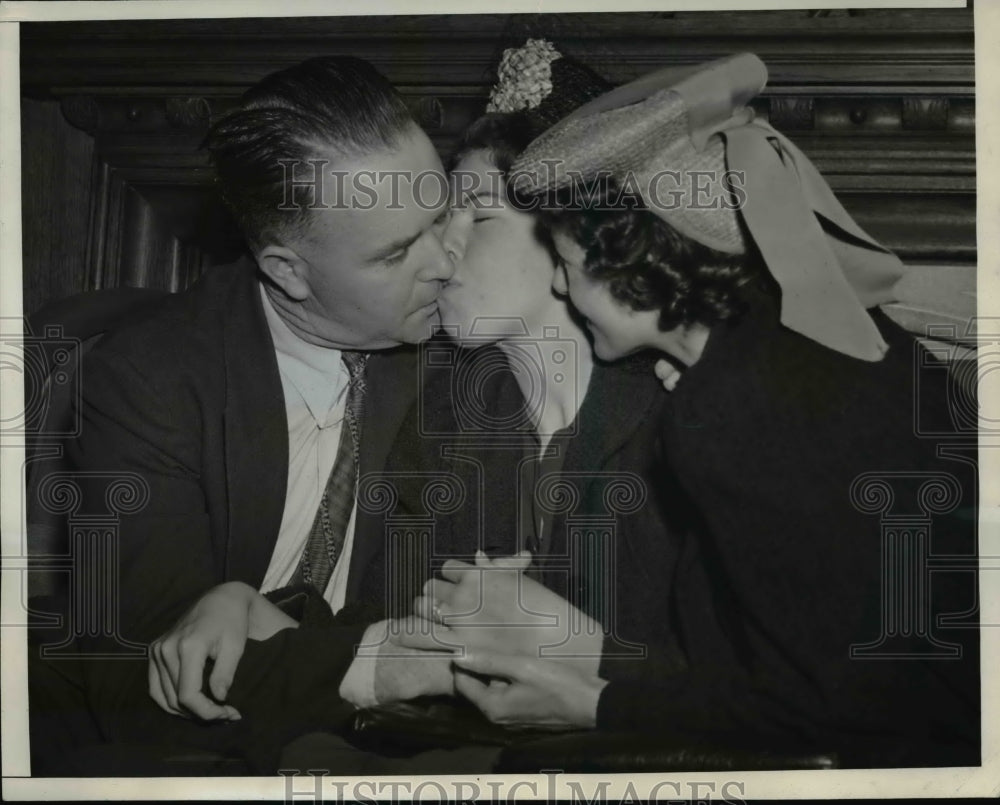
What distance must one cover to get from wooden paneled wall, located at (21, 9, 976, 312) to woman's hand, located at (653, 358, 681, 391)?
0.43 m

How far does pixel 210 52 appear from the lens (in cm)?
204

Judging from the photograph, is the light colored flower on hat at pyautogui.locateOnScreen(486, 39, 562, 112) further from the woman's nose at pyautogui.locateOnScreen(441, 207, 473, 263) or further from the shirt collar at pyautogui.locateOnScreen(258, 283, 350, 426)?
the shirt collar at pyautogui.locateOnScreen(258, 283, 350, 426)

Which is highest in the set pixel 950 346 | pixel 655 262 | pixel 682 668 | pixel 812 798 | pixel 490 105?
pixel 490 105

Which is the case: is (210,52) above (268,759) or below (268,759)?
above

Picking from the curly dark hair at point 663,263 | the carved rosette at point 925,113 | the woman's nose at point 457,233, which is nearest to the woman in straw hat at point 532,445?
the woman's nose at point 457,233

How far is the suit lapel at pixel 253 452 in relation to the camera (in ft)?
6.45

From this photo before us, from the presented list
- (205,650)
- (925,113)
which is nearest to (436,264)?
(205,650)

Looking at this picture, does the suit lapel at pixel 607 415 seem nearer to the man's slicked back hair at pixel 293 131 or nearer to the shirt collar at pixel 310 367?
the shirt collar at pixel 310 367

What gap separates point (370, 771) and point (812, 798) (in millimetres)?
769

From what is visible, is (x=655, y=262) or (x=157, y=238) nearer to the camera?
(x=655, y=262)

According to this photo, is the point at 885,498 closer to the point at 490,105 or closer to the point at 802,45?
the point at 802,45

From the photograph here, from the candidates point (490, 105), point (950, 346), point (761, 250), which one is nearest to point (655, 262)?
point (761, 250)

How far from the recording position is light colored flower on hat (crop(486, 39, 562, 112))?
1.96m

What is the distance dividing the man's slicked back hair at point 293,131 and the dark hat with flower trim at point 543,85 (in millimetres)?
185
